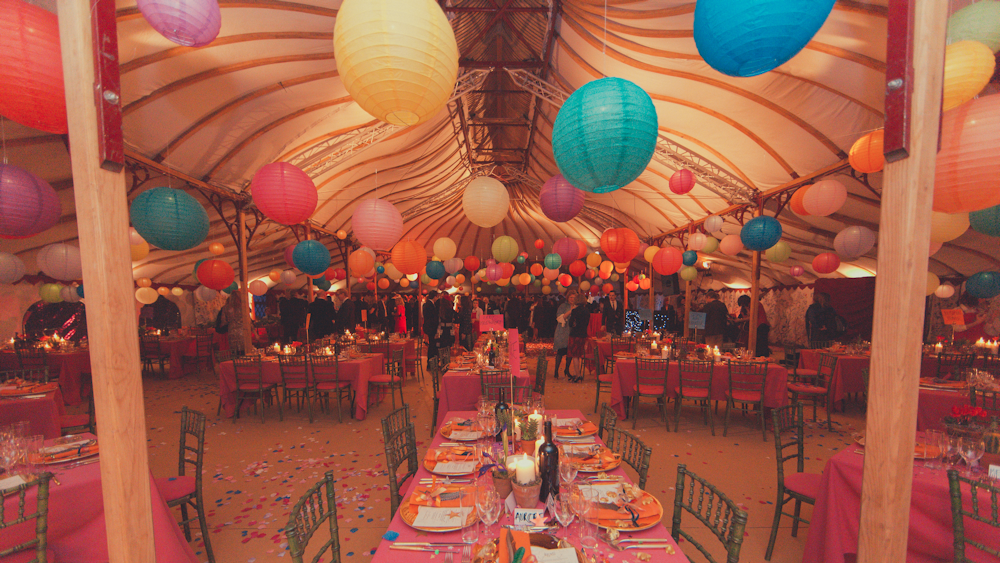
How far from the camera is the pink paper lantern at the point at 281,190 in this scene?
3.58m

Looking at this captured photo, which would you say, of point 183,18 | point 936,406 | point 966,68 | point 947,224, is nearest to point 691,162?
point 947,224

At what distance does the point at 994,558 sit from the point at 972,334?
10631 millimetres

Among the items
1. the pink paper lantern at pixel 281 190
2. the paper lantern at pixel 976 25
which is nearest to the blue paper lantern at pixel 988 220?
the paper lantern at pixel 976 25

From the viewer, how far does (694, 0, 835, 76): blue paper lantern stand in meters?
1.42

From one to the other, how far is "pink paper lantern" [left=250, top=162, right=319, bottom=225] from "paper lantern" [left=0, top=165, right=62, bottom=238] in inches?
50.4

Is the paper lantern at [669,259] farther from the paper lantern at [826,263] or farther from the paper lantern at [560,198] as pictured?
the paper lantern at [560,198]

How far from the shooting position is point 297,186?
3.66 metres

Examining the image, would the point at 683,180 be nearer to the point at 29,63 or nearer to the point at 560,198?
the point at 560,198

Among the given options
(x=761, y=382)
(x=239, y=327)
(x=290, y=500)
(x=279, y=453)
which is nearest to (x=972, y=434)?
(x=761, y=382)

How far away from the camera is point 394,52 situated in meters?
1.67

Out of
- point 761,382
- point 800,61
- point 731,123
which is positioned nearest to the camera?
point 800,61

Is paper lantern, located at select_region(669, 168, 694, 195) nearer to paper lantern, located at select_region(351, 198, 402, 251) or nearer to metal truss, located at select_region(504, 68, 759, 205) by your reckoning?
metal truss, located at select_region(504, 68, 759, 205)

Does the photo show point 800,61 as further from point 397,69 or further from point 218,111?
point 218,111

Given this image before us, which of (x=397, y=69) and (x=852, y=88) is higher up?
(x=852, y=88)
